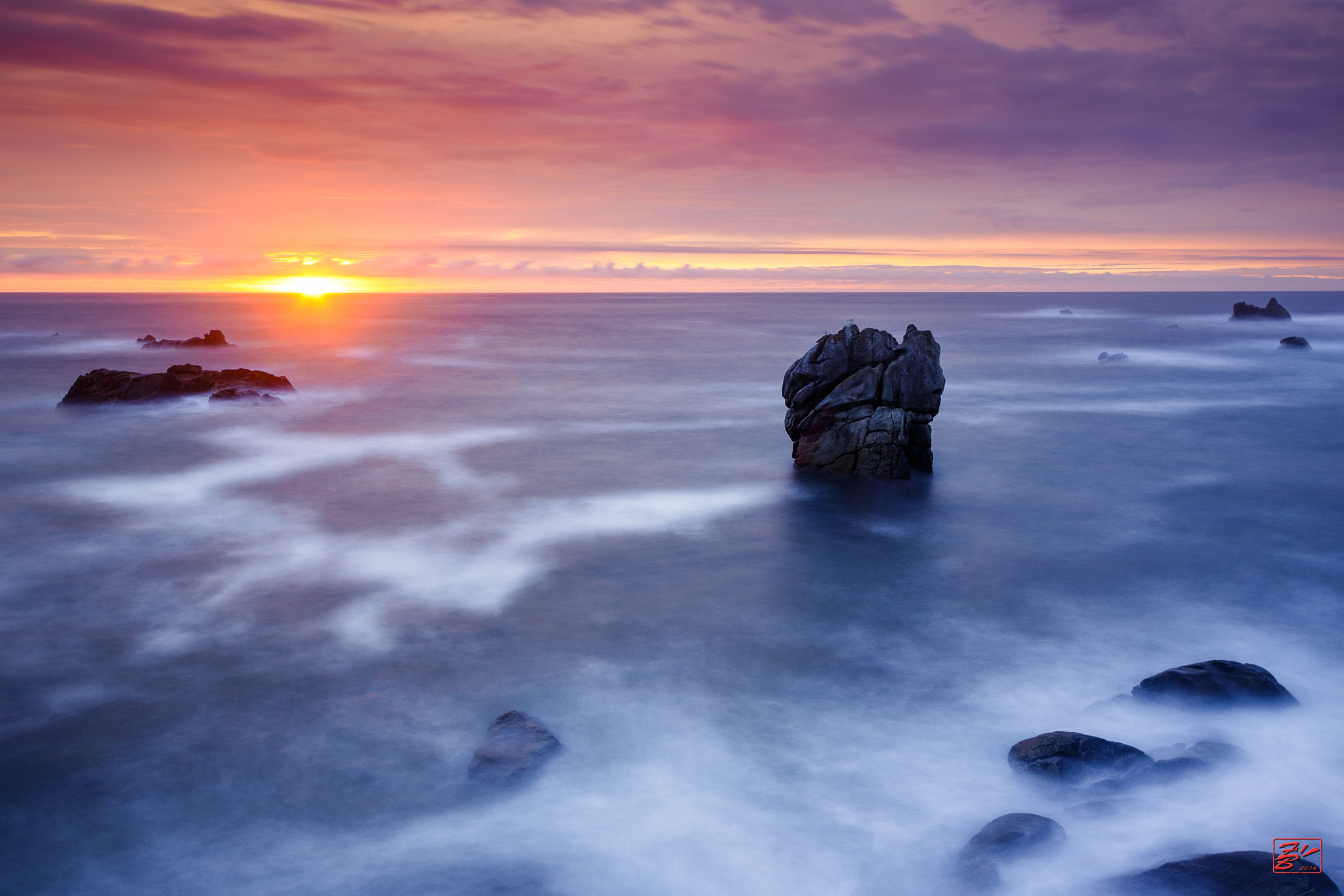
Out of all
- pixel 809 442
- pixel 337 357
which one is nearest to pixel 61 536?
pixel 809 442

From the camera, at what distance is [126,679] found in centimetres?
1354

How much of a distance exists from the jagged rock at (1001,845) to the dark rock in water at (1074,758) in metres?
1.13

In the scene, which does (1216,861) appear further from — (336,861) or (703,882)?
(336,861)

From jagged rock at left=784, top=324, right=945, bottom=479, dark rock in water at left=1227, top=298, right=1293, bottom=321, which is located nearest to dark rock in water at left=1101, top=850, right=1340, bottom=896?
jagged rock at left=784, top=324, right=945, bottom=479

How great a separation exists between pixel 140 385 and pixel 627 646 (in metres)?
31.9

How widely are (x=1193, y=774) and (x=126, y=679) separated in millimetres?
15306

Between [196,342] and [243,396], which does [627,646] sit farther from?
[196,342]

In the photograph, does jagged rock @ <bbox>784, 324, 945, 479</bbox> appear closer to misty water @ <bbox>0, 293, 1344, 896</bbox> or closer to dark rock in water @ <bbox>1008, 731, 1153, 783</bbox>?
misty water @ <bbox>0, 293, 1344, 896</bbox>

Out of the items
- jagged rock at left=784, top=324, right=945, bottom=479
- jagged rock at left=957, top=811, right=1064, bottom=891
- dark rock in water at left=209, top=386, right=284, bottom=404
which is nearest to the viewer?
jagged rock at left=957, top=811, right=1064, bottom=891

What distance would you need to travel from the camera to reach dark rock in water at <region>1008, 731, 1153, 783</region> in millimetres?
10711

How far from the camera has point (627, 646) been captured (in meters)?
15.0

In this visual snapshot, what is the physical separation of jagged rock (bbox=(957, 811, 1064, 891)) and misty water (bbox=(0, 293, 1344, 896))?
19cm
